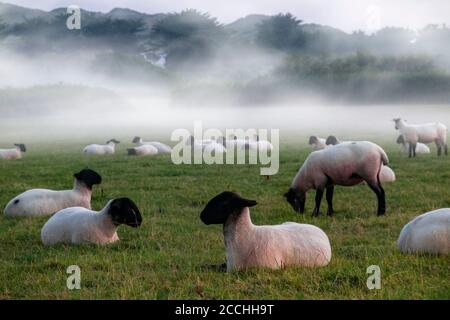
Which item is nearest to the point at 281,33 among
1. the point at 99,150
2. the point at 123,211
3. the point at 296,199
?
the point at 99,150

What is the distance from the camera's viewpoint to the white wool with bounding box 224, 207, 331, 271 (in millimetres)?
7055

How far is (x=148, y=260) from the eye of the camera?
773 centimetres

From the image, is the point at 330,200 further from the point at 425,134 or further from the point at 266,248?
the point at 425,134

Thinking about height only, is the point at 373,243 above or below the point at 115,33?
below

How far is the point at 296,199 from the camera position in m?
12.0

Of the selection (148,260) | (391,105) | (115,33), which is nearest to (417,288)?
(148,260)

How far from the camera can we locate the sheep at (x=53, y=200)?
11.6 metres

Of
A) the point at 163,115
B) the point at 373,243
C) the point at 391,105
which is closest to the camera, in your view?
the point at 373,243

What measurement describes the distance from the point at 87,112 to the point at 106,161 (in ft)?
169

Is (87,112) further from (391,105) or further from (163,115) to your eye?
(391,105)

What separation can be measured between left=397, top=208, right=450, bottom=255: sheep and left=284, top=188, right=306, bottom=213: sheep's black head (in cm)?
408

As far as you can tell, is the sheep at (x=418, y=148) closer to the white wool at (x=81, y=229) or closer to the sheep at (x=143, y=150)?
the sheep at (x=143, y=150)

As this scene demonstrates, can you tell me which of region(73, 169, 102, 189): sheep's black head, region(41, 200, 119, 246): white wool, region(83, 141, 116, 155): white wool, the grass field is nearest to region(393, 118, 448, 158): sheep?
the grass field

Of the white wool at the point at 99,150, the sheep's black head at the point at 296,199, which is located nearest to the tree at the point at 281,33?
the white wool at the point at 99,150
